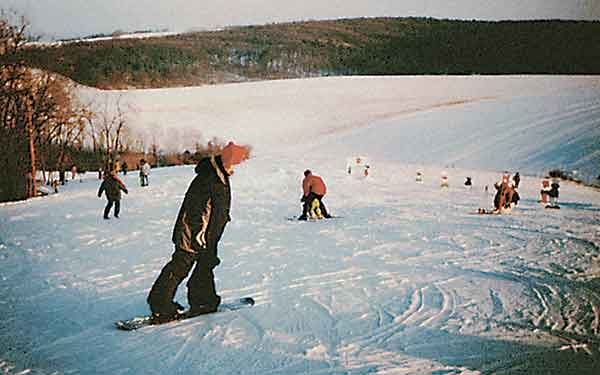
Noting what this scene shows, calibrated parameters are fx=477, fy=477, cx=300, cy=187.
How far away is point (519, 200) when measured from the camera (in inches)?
412

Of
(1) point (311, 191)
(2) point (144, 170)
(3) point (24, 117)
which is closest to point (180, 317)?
(3) point (24, 117)

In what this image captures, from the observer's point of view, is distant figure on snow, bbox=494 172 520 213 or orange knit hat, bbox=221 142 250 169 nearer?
orange knit hat, bbox=221 142 250 169

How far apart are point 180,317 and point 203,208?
904 millimetres

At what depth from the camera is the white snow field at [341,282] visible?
10.1 ft

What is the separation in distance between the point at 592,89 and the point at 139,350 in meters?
4.70

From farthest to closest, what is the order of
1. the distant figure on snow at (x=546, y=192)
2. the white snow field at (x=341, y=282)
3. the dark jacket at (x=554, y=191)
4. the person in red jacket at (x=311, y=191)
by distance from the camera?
the person in red jacket at (x=311, y=191) < the distant figure on snow at (x=546, y=192) < the dark jacket at (x=554, y=191) < the white snow field at (x=341, y=282)

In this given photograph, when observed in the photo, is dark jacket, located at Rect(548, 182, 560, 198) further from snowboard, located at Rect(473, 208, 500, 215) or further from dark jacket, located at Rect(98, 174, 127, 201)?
dark jacket, located at Rect(98, 174, 127, 201)

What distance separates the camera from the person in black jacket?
11.5 ft

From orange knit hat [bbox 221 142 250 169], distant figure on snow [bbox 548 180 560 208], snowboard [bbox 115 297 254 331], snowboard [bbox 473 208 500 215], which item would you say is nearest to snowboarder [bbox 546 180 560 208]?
distant figure on snow [bbox 548 180 560 208]

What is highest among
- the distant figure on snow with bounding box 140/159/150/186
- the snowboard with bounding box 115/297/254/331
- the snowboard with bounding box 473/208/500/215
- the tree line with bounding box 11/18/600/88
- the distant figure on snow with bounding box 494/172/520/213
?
the tree line with bounding box 11/18/600/88

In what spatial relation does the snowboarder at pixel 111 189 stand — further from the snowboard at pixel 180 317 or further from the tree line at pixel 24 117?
the snowboard at pixel 180 317

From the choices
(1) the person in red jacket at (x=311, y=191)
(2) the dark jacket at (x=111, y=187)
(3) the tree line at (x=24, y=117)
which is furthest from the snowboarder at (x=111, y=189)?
(3) the tree line at (x=24, y=117)

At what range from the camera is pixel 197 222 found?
11.5 ft

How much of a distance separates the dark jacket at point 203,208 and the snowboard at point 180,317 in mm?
586
